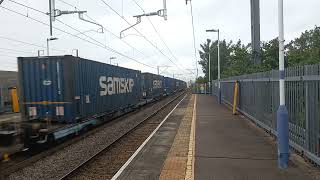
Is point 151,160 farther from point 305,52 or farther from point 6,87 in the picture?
point 6,87

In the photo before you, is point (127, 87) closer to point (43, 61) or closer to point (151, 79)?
point (43, 61)

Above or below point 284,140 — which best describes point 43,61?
above

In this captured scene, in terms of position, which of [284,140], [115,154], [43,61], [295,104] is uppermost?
[43,61]

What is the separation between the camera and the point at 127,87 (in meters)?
25.5

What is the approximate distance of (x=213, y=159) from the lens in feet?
31.7

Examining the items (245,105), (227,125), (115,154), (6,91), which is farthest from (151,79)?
(115,154)

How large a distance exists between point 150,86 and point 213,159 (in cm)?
2989

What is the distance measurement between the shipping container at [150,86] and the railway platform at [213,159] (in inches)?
801

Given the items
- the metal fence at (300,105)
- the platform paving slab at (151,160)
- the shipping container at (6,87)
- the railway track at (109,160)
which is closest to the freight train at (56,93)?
the railway track at (109,160)

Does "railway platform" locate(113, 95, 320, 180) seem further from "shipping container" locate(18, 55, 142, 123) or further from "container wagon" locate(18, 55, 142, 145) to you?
"shipping container" locate(18, 55, 142, 123)

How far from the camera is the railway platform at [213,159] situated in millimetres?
8188

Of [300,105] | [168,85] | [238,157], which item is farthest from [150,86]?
[300,105]

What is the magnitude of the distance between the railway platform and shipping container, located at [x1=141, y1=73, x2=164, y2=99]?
801 inches

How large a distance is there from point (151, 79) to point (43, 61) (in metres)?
25.5
